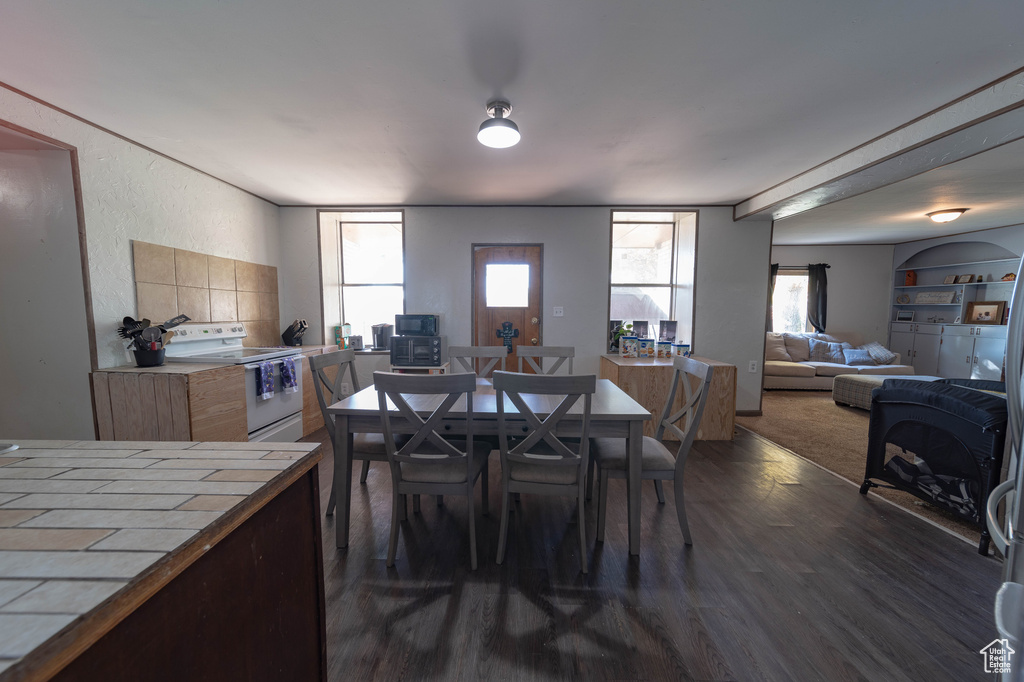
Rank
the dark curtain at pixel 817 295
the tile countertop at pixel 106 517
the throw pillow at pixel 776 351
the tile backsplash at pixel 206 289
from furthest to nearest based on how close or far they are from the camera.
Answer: the dark curtain at pixel 817 295
the throw pillow at pixel 776 351
the tile backsplash at pixel 206 289
the tile countertop at pixel 106 517

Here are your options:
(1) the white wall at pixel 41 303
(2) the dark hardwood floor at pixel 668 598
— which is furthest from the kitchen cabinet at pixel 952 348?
(1) the white wall at pixel 41 303

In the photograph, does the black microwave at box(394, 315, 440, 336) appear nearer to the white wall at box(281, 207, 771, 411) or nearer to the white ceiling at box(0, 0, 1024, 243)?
the white wall at box(281, 207, 771, 411)

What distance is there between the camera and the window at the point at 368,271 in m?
4.66

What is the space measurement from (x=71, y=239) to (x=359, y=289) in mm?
2536

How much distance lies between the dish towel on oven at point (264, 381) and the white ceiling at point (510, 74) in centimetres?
165

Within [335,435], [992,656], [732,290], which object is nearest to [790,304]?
[732,290]

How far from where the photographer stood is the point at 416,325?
404 cm

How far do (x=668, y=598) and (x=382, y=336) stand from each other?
3730 mm

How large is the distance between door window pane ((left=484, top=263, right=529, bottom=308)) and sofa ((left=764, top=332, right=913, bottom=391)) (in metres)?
3.65

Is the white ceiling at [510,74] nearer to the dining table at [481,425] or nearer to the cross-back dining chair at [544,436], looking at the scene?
the cross-back dining chair at [544,436]

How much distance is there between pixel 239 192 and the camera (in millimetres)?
3643

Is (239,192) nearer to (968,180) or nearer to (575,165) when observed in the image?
(575,165)

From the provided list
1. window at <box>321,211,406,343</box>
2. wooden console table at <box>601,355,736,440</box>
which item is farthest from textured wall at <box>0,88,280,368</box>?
wooden console table at <box>601,355,736,440</box>

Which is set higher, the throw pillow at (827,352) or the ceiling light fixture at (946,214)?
the ceiling light fixture at (946,214)
